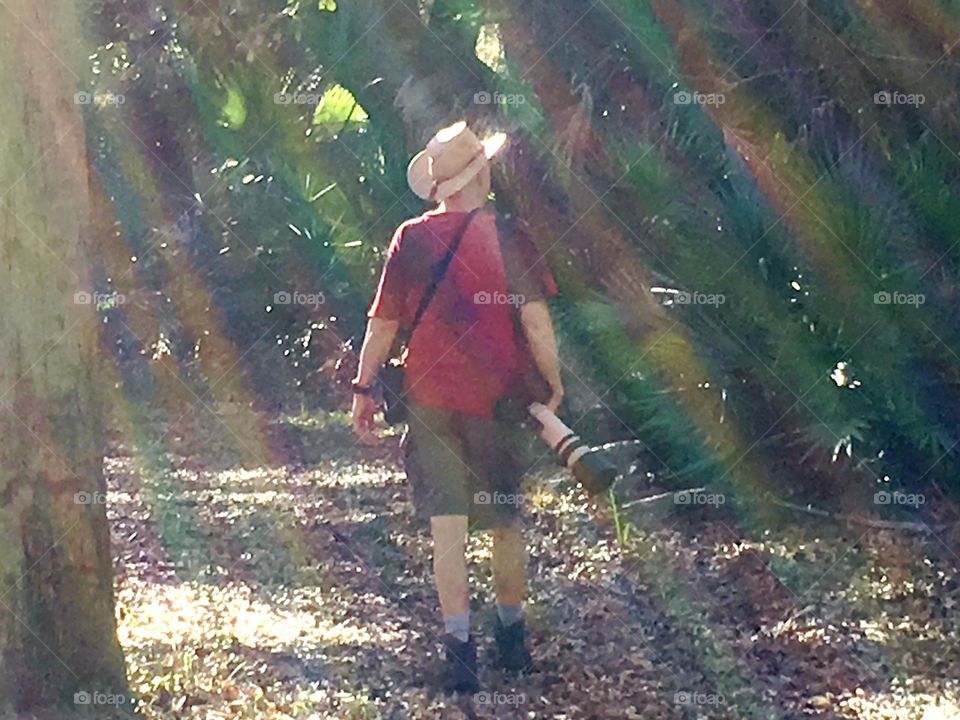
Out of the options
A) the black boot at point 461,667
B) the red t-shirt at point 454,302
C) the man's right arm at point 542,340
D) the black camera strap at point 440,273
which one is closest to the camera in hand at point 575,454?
the man's right arm at point 542,340

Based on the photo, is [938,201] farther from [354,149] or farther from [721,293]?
[354,149]

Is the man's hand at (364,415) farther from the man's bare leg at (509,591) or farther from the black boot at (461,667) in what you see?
the black boot at (461,667)

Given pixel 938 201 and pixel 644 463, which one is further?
pixel 644 463

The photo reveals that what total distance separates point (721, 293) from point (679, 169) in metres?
0.74

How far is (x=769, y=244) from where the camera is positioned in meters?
7.03

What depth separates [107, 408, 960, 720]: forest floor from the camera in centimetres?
468

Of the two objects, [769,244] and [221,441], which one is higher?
[769,244]

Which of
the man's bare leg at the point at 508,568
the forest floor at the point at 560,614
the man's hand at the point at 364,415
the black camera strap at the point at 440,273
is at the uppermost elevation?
the black camera strap at the point at 440,273

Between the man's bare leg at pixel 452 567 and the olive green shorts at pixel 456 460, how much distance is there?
0.14 feet

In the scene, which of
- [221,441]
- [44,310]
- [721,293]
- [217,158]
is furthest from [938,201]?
[221,441]

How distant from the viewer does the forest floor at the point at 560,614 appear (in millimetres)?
4676

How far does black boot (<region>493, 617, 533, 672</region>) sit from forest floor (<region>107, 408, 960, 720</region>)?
68mm

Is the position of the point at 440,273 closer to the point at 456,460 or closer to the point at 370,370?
the point at 370,370

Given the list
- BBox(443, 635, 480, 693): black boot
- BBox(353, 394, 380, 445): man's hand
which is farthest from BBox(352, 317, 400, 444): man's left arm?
BBox(443, 635, 480, 693): black boot
